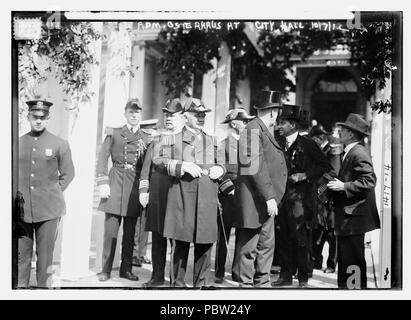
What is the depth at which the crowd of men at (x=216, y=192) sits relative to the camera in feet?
12.6

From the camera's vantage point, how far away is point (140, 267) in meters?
4.05

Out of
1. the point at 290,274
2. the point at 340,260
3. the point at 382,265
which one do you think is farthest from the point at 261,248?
the point at 382,265

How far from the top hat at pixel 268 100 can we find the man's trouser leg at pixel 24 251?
1887 mm

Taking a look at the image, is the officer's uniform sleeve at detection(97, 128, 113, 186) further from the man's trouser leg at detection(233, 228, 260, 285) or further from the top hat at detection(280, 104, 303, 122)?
the top hat at detection(280, 104, 303, 122)

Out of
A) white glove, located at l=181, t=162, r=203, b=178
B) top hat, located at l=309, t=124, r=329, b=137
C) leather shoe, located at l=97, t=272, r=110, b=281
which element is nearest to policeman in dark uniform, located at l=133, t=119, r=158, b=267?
leather shoe, located at l=97, t=272, r=110, b=281

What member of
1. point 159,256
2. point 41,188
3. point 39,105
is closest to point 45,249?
point 41,188

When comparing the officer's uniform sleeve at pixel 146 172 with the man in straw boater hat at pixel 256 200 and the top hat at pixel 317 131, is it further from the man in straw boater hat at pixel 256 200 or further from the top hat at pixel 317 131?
the top hat at pixel 317 131

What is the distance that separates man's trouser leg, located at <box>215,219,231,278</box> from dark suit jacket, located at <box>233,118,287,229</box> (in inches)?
3.7

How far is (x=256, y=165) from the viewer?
383 cm

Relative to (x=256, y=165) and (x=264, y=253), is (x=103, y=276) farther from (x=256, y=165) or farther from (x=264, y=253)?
(x=256, y=165)

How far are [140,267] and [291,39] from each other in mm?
2109

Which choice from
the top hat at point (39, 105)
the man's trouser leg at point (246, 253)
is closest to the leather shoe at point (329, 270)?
the man's trouser leg at point (246, 253)

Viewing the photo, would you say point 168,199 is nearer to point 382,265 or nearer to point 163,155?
point 163,155

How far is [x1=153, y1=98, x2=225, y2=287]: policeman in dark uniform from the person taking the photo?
382cm
